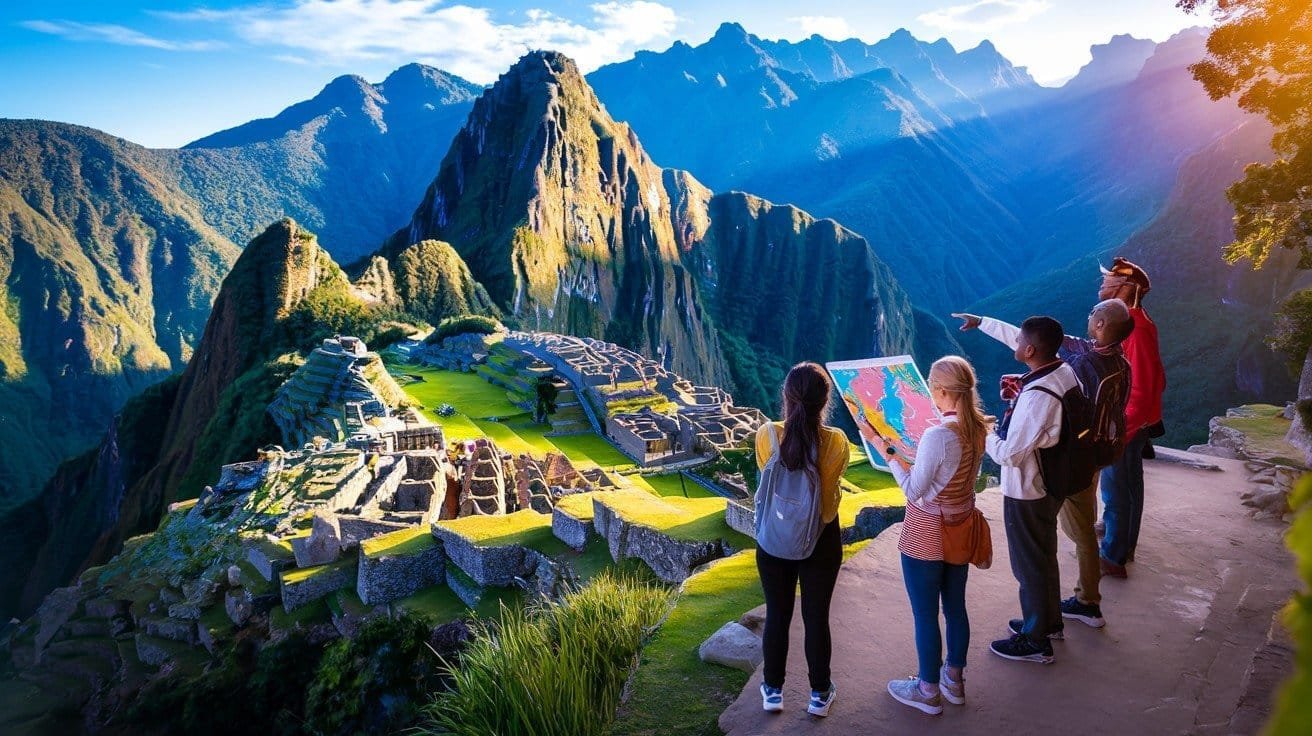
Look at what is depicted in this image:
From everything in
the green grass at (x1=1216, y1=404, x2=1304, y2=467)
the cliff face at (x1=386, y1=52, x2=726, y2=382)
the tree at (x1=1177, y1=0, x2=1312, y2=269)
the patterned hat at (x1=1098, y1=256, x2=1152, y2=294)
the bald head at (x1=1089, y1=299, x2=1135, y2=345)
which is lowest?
the green grass at (x1=1216, y1=404, x2=1304, y2=467)

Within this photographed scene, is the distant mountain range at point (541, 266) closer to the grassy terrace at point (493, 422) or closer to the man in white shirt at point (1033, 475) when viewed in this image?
the grassy terrace at point (493, 422)

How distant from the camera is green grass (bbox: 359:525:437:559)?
34.7ft

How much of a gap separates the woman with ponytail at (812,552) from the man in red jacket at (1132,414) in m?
2.95

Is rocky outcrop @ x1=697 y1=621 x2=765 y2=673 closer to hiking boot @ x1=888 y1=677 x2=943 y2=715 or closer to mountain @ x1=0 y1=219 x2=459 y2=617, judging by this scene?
hiking boot @ x1=888 y1=677 x2=943 y2=715

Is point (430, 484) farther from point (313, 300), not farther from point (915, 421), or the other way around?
point (313, 300)

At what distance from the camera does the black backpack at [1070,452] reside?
4395mm

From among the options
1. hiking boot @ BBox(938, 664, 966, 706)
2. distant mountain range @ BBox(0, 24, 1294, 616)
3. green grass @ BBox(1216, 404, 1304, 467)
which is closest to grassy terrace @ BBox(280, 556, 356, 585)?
hiking boot @ BBox(938, 664, 966, 706)

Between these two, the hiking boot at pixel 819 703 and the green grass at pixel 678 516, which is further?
the green grass at pixel 678 516

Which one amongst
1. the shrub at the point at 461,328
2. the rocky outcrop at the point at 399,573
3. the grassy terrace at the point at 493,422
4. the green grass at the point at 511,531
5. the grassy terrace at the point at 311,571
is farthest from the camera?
the shrub at the point at 461,328

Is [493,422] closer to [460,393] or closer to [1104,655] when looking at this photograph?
[460,393]

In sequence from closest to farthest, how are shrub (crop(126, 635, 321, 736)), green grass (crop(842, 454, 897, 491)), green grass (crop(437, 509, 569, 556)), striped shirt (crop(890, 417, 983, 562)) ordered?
1. striped shirt (crop(890, 417, 983, 562))
2. shrub (crop(126, 635, 321, 736))
3. green grass (crop(437, 509, 569, 556))
4. green grass (crop(842, 454, 897, 491))

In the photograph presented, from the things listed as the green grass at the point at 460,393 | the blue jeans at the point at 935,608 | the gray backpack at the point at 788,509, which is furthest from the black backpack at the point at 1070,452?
the green grass at the point at 460,393

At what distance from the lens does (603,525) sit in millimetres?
9539

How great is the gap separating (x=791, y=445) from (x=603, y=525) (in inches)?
230
